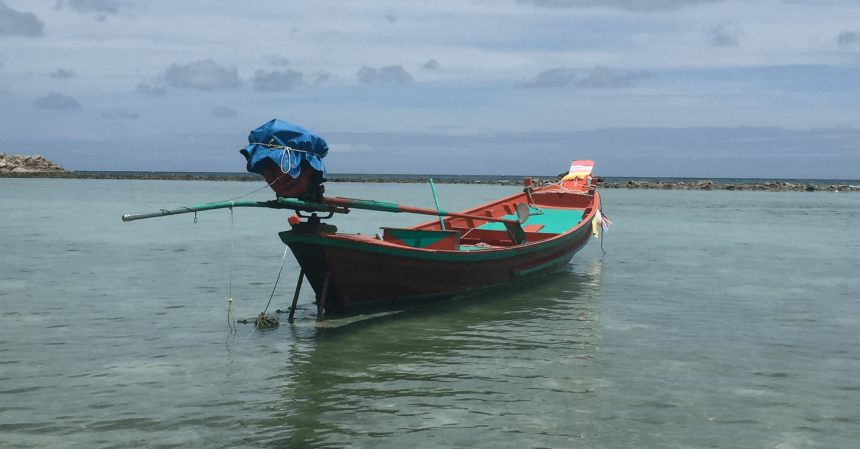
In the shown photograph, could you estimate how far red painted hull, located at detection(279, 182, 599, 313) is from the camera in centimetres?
Result: 1170

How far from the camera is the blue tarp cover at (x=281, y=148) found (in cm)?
1096

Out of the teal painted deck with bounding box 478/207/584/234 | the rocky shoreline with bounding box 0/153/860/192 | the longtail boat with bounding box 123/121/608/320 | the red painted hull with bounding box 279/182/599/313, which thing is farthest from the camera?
the rocky shoreline with bounding box 0/153/860/192

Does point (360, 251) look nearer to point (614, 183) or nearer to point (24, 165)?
point (614, 183)

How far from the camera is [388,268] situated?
488 inches

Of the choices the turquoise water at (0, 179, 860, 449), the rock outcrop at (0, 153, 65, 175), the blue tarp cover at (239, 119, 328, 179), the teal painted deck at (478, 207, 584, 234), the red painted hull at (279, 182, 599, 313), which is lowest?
the turquoise water at (0, 179, 860, 449)

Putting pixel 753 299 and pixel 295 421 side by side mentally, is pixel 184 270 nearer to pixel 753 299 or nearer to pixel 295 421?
pixel 295 421

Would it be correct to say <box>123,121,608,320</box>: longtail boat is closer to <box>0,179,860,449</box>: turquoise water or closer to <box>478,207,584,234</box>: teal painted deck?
<box>0,179,860,449</box>: turquoise water

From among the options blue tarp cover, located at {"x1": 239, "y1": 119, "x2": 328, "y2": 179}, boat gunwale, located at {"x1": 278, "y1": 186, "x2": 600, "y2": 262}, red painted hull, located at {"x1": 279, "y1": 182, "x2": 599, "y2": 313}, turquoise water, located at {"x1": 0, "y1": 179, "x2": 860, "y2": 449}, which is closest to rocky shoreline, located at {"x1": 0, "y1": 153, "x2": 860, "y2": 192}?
turquoise water, located at {"x1": 0, "y1": 179, "x2": 860, "y2": 449}

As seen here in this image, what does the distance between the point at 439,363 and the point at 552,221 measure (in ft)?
40.6

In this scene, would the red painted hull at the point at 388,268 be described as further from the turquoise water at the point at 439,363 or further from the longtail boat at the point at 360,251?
the turquoise water at the point at 439,363

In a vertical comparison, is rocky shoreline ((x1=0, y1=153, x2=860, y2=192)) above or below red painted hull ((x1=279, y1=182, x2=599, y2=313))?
above

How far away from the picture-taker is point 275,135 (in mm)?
11156

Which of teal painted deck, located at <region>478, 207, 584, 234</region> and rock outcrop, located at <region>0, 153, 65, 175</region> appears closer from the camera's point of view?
teal painted deck, located at <region>478, 207, 584, 234</region>

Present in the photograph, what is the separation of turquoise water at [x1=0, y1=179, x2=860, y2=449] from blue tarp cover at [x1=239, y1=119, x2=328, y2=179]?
9.11 ft
